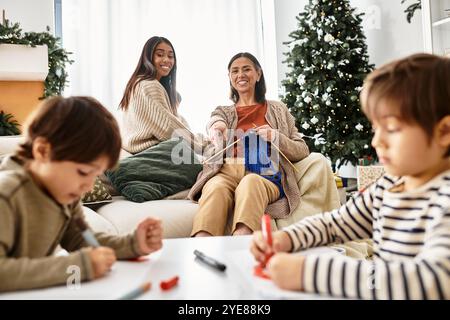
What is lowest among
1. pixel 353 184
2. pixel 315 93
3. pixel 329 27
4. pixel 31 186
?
pixel 353 184

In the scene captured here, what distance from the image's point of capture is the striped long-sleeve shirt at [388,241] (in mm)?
561

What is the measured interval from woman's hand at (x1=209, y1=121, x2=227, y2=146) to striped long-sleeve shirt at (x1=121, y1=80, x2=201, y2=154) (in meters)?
0.23

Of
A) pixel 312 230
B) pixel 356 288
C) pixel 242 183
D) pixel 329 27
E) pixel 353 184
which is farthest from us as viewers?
pixel 353 184

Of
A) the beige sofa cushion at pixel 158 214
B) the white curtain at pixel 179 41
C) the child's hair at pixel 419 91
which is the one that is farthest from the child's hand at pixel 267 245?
the white curtain at pixel 179 41

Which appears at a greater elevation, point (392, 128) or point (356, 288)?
point (392, 128)

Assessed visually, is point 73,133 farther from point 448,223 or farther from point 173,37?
point 173,37

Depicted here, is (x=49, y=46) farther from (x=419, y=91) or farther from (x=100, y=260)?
(x=419, y=91)

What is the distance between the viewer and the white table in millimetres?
623

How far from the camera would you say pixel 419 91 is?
0.65m

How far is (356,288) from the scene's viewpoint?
0.58 m

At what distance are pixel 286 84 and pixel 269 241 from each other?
3.39m

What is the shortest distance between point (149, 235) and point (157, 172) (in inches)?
57.8

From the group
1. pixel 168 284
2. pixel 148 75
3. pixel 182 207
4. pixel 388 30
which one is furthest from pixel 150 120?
pixel 388 30

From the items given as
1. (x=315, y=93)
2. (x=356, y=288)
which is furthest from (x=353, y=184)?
(x=356, y=288)
